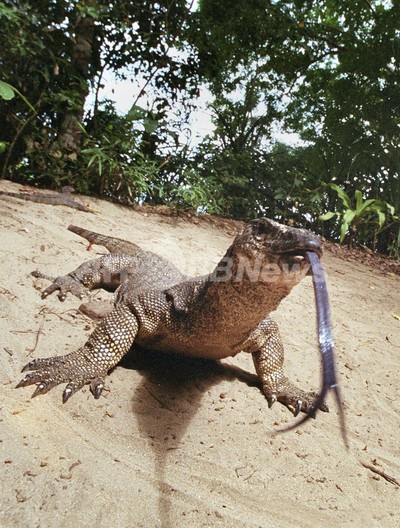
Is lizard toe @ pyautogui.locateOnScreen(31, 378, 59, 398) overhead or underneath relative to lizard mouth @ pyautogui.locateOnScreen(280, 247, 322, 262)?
underneath

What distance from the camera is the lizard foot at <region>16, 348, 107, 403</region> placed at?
7.47ft

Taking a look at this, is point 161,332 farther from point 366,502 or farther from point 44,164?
point 44,164

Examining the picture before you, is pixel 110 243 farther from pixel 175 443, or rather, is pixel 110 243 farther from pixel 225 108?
pixel 225 108

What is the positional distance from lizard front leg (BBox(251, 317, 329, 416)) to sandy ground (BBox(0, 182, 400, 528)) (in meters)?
0.11

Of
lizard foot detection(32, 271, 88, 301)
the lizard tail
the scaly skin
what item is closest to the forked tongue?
the scaly skin

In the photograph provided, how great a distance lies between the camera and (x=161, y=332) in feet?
9.09

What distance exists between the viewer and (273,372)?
9.77 ft

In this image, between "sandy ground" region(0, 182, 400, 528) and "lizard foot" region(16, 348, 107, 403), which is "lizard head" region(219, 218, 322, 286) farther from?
"lizard foot" region(16, 348, 107, 403)

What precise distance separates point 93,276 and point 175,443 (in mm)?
2110

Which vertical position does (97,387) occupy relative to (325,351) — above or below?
below

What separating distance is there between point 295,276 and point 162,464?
112 centimetres

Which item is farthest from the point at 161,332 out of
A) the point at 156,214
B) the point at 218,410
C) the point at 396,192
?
the point at 396,192

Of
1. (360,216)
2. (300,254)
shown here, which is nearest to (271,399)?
(300,254)

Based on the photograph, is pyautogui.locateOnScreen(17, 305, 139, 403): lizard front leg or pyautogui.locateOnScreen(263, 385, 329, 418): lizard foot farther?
pyautogui.locateOnScreen(263, 385, 329, 418): lizard foot
